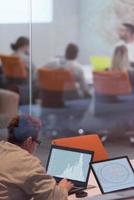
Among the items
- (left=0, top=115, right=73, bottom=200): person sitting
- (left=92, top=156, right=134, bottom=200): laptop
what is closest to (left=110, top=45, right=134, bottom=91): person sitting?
(left=92, top=156, right=134, bottom=200): laptop

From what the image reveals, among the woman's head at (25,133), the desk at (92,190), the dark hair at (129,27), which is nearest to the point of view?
the woman's head at (25,133)

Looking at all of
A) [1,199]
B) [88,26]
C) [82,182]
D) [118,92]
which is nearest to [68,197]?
[82,182]

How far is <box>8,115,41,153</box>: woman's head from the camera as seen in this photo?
134 inches

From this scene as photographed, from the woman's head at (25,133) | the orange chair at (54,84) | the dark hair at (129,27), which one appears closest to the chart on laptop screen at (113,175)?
the woman's head at (25,133)

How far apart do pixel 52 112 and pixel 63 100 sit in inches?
9.9

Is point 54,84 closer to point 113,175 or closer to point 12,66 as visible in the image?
point 12,66

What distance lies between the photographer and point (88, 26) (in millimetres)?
8125

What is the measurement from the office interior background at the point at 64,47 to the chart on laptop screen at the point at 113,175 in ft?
13.3

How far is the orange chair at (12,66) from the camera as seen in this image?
7.86 metres

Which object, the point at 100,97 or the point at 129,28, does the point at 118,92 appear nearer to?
the point at 100,97

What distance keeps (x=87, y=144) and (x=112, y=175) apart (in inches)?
28.0

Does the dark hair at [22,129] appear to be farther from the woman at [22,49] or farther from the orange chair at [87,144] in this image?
the woman at [22,49]

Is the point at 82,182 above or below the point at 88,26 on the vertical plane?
below

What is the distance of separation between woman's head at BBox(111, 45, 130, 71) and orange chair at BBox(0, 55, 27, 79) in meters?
1.25
